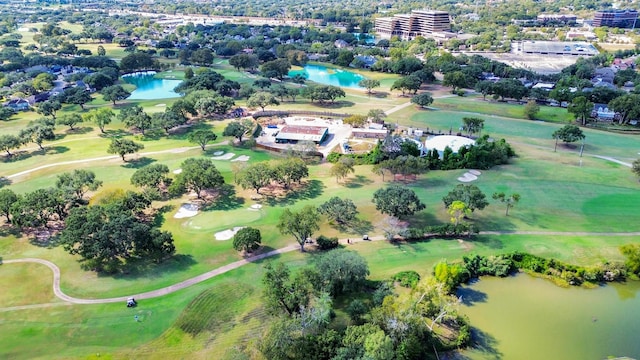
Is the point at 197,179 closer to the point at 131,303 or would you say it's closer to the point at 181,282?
the point at 181,282

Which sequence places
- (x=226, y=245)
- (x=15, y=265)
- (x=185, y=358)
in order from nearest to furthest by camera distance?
1. (x=185, y=358)
2. (x=15, y=265)
3. (x=226, y=245)

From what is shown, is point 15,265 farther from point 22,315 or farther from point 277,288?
point 277,288

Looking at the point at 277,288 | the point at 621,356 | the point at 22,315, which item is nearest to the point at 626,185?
the point at 621,356

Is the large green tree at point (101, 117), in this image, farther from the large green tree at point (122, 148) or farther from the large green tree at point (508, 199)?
the large green tree at point (508, 199)

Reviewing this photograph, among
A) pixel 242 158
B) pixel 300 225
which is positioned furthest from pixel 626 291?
pixel 242 158

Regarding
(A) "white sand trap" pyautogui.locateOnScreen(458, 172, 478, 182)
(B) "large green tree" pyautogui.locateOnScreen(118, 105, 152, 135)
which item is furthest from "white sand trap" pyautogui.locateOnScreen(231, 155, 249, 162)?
(A) "white sand trap" pyautogui.locateOnScreen(458, 172, 478, 182)

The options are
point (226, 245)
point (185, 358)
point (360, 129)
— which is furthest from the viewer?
point (360, 129)

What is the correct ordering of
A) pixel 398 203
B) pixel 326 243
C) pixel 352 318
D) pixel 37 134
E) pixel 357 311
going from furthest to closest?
pixel 37 134 → pixel 398 203 → pixel 326 243 → pixel 352 318 → pixel 357 311
